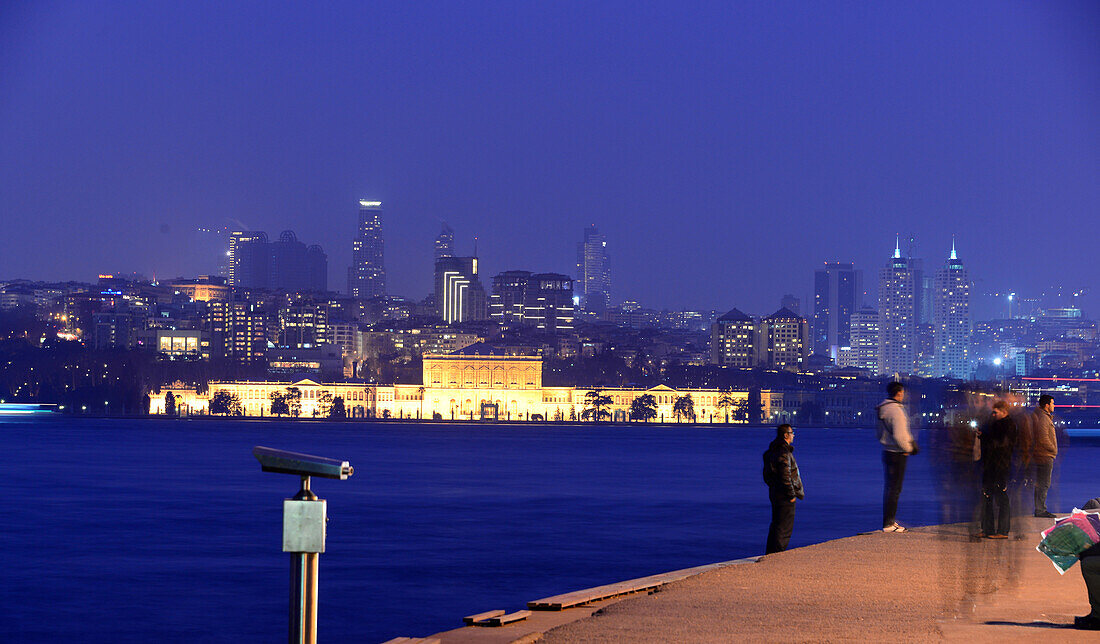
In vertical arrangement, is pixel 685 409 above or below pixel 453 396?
below

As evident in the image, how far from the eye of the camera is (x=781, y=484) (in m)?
11.3

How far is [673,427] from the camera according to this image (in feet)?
529

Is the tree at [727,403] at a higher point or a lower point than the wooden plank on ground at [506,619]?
lower

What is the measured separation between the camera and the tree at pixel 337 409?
159000mm

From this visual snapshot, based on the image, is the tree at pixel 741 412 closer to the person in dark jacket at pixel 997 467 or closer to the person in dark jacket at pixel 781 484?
the person in dark jacket at pixel 781 484

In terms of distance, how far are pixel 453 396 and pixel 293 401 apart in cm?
1784

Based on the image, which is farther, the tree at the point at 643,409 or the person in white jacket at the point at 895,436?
the tree at the point at 643,409

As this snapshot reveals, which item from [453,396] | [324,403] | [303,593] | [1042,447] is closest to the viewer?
[303,593]

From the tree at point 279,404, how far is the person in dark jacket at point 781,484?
5871 inches

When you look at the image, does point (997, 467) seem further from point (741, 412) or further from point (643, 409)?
point (741, 412)

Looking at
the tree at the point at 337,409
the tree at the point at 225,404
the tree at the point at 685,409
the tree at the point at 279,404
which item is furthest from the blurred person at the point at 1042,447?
the tree at the point at 685,409

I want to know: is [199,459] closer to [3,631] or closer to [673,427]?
[3,631]

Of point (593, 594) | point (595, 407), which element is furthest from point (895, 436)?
point (595, 407)

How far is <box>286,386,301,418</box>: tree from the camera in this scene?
15800 centimetres
